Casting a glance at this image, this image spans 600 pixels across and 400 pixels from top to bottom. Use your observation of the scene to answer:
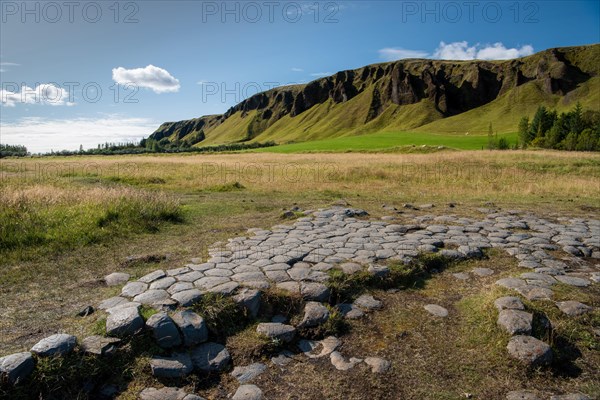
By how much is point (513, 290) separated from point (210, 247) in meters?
5.16

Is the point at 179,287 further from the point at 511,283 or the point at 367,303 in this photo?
the point at 511,283

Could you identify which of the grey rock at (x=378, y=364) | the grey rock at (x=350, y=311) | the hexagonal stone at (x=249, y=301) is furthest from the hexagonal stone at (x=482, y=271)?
the hexagonal stone at (x=249, y=301)

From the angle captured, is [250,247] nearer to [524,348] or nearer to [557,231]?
[524,348]

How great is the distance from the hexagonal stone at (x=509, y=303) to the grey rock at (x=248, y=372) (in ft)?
9.52

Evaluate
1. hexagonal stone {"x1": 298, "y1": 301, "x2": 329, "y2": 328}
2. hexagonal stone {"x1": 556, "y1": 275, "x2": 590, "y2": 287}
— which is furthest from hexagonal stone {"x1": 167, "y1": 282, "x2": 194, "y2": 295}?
hexagonal stone {"x1": 556, "y1": 275, "x2": 590, "y2": 287}

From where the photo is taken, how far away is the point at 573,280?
18.6ft

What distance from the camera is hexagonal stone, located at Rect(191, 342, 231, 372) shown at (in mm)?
3901

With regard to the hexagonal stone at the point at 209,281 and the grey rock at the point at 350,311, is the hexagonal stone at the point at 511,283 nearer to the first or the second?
the grey rock at the point at 350,311

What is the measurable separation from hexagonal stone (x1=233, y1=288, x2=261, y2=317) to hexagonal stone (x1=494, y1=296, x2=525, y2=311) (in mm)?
2923

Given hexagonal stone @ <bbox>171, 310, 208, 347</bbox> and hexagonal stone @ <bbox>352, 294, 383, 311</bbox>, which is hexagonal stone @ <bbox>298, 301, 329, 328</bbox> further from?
hexagonal stone @ <bbox>171, 310, 208, 347</bbox>

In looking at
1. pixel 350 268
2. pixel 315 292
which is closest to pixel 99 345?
pixel 315 292

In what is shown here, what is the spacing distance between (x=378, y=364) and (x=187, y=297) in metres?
2.42

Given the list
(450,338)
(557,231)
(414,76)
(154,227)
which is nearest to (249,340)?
(450,338)

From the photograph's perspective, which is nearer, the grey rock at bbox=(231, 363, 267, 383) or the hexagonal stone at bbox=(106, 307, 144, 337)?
the grey rock at bbox=(231, 363, 267, 383)
